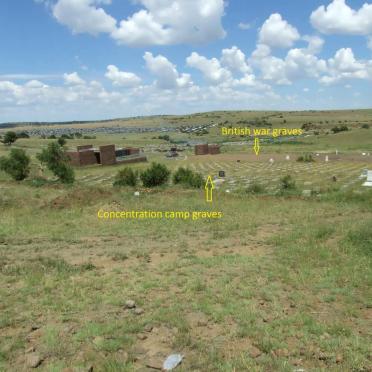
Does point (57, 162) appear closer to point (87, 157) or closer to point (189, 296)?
point (87, 157)

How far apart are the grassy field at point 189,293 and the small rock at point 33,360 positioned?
0.07 ft

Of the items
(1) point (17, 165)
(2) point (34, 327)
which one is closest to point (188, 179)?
(1) point (17, 165)

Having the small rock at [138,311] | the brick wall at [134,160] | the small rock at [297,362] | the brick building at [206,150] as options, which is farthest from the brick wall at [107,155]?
the small rock at [297,362]

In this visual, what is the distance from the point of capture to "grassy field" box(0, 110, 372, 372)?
5.65m

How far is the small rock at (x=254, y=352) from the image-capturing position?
5600 mm

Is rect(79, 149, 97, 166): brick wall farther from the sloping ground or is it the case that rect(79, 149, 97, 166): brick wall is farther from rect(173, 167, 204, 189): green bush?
the sloping ground

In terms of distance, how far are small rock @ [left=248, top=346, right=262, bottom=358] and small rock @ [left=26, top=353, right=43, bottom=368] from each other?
3061 mm

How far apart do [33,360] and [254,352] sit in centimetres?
321

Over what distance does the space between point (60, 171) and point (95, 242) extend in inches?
920

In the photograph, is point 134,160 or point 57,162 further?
point 134,160

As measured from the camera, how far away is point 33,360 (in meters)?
5.47

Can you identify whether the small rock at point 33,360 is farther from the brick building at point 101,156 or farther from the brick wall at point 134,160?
the brick wall at point 134,160

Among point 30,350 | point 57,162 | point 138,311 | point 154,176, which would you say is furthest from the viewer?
point 57,162

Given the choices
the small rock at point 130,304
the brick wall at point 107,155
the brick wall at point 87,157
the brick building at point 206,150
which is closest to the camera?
the small rock at point 130,304
